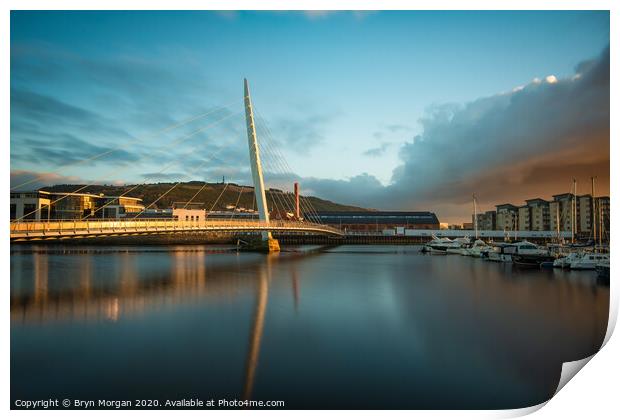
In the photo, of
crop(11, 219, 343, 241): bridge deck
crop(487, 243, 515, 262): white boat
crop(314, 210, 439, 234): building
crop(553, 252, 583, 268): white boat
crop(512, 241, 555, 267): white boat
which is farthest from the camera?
crop(314, 210, 439, 234): building

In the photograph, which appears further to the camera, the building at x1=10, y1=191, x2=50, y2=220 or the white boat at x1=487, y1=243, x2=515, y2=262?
the white boat at x1=487, y1=243, x2=515, y2=262

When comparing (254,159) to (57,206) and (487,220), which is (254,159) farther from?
(487,220)

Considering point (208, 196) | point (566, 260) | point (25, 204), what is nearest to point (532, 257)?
point (566, 260)

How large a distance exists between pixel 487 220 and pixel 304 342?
54.1 m

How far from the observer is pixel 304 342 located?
20.1ft

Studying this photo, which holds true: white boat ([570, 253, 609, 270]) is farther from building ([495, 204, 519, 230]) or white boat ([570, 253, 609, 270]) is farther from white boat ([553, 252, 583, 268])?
building ([495, 204, 519, 230])

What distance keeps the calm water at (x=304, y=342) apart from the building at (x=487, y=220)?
4397cm

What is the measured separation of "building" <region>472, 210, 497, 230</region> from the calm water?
44.0m

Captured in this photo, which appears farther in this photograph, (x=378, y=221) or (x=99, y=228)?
(x=378, y=221)

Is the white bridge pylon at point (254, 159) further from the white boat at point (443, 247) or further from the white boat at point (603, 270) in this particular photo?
the white boat at point (443, 247)

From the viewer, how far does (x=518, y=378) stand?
15.9 feet

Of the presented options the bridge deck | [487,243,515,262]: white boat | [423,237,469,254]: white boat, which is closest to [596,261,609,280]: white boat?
[487,243,515,262]: white boat

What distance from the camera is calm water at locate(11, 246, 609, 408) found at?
4.41 m
